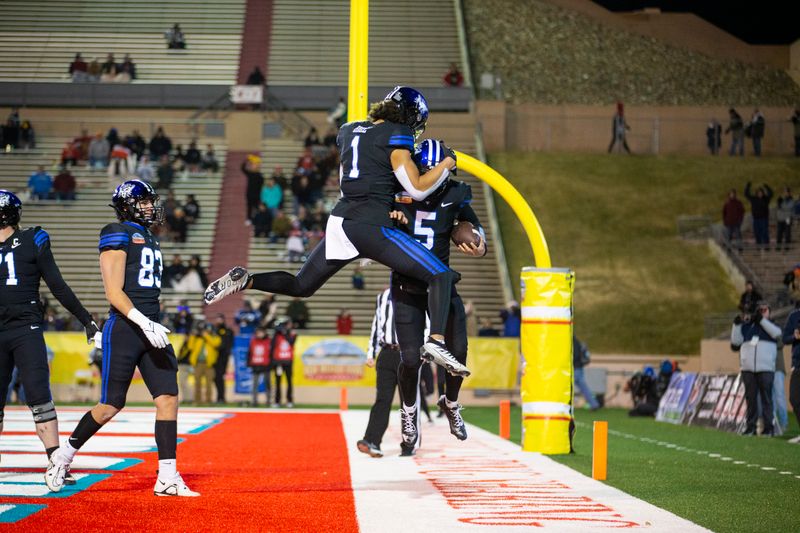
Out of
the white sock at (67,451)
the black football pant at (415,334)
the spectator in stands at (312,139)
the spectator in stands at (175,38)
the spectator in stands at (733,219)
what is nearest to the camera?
the white sock at (67,451)

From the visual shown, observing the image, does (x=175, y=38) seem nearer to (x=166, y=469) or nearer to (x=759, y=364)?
(x=759, y=364)

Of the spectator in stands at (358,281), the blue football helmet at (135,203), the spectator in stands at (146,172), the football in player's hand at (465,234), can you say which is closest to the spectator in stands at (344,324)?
the spectator in stands at (358,281)

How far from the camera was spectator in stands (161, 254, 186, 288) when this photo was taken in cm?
2823

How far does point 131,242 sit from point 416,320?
1940 millimetres

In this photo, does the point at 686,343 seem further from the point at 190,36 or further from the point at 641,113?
the point at 190,36

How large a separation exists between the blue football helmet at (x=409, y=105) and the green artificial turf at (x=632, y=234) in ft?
70.2

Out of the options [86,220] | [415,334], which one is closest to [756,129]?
[86,220]

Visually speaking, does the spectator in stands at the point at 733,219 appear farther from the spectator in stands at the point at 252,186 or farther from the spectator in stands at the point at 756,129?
the spectator in stands at the point at 252,186

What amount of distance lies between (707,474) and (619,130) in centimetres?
3043

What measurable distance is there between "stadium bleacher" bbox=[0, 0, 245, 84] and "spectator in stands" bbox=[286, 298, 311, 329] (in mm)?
14659

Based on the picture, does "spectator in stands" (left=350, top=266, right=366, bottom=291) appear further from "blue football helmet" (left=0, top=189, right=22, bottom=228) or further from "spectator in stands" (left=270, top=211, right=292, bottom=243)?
"blue football helmet" (left=0, top=189, right=22, bottom=228)

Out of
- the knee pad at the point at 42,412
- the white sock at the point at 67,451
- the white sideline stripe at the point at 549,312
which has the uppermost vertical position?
the white sideline stripe at the point at 549,312

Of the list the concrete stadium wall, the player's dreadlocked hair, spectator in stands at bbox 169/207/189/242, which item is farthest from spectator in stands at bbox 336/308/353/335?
the player's dreadlocked hair

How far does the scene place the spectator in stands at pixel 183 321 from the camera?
2536cm
